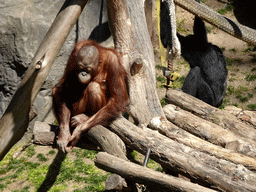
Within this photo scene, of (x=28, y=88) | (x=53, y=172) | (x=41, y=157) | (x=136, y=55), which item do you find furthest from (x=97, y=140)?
(x=41, y=157)

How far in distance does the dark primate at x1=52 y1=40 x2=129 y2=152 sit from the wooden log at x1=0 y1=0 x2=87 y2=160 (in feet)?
1.92

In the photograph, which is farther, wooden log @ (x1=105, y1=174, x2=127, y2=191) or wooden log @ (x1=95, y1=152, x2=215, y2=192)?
wooden log @ (x1=105, y1=174, x2=127, y2=191)

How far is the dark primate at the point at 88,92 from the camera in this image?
287cm

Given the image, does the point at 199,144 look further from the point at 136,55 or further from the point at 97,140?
the point at 136,55

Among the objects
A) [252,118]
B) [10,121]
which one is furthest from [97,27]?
[10,121]

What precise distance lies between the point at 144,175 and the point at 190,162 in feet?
1.33

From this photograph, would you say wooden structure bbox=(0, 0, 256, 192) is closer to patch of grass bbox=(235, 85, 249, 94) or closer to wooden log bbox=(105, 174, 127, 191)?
wooden log bbox=(105, 174, 127, 191)

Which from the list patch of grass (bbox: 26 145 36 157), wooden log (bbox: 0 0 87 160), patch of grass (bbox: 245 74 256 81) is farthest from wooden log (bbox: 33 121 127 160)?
patch of grass (bbox: 245 74 256 81)

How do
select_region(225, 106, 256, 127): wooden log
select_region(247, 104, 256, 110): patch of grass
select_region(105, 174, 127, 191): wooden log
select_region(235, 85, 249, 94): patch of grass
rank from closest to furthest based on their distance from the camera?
select_region(105, 174, 127, 191): wooden log, select_region(225, 106, 256, 127): wooden log, select_region(247, 104, 256, 110): patch of grass, select_region(235, 85, 249, 94): patch of grass

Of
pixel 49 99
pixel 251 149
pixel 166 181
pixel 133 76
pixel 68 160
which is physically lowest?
pixel 68 160

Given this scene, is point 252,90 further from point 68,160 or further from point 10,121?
point 10,121

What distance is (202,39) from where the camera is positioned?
6254 mm

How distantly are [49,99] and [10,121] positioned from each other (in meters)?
2.98

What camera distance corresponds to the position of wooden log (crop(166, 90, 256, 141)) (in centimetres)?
308
